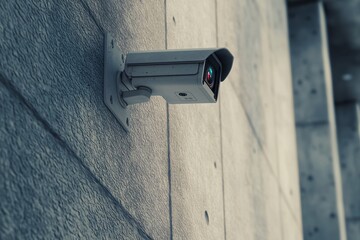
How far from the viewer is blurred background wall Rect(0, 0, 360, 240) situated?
154 cm

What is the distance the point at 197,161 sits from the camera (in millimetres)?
3205

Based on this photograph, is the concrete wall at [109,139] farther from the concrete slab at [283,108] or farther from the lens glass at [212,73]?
the concrete slab at [283,108]

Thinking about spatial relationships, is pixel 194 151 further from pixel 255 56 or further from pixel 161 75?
pixel 255 56

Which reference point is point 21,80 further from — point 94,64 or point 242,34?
point 242,34

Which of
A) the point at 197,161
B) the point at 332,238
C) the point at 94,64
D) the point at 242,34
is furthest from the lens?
the point at 332,238

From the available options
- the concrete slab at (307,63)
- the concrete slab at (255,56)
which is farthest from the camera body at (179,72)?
the concrete slab at (307,63)

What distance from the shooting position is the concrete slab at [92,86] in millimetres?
1595

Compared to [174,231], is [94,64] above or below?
above

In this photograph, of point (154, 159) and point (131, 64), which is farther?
point (154, 159)

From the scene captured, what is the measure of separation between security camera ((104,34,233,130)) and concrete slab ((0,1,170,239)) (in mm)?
55

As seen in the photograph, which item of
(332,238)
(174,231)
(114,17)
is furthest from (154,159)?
(332,238)

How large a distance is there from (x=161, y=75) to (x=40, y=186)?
0.71m

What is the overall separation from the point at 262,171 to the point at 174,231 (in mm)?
2693

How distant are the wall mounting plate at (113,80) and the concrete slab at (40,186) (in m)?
0.29
